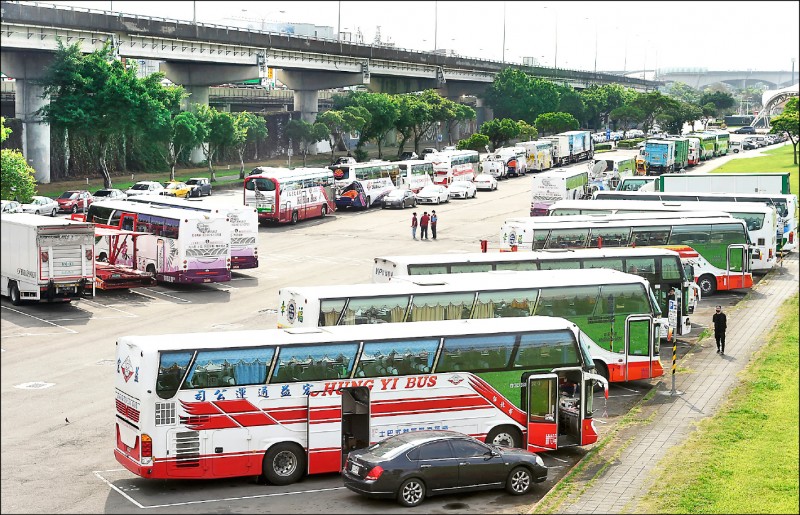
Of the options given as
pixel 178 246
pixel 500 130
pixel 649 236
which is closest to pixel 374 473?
pixel 178 246

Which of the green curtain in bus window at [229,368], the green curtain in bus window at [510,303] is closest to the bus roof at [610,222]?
the green curtain in bus window at [510,303]

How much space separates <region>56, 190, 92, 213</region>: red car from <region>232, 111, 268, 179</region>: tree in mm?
22299

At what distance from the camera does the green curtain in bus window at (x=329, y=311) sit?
2733 centimetres

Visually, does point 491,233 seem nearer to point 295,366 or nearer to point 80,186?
point 80,186

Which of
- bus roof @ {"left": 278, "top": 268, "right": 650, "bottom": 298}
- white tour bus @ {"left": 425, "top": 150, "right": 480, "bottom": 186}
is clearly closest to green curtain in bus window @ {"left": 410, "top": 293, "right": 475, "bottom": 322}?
bus roof @ {"left": 278, "top": 268, "right": 650, "bottom": 298}

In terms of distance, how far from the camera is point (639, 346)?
101 ft

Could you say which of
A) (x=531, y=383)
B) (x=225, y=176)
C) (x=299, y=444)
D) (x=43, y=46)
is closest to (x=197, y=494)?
(x=299, y=444)

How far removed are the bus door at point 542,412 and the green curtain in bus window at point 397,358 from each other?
2528 millimetres

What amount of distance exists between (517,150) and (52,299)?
6714cm

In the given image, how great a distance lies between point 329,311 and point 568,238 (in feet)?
62.1

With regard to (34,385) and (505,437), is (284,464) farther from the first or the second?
(34,385)

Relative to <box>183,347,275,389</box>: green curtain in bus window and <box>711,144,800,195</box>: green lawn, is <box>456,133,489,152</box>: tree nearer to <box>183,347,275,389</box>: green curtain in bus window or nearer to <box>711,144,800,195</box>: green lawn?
<box>711,144,800,195</box>: green lawn

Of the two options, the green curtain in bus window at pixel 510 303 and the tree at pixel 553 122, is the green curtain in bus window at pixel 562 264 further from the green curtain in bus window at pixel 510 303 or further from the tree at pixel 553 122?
the tree at pixel 553 122

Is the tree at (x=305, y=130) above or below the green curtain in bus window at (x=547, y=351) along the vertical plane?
above
